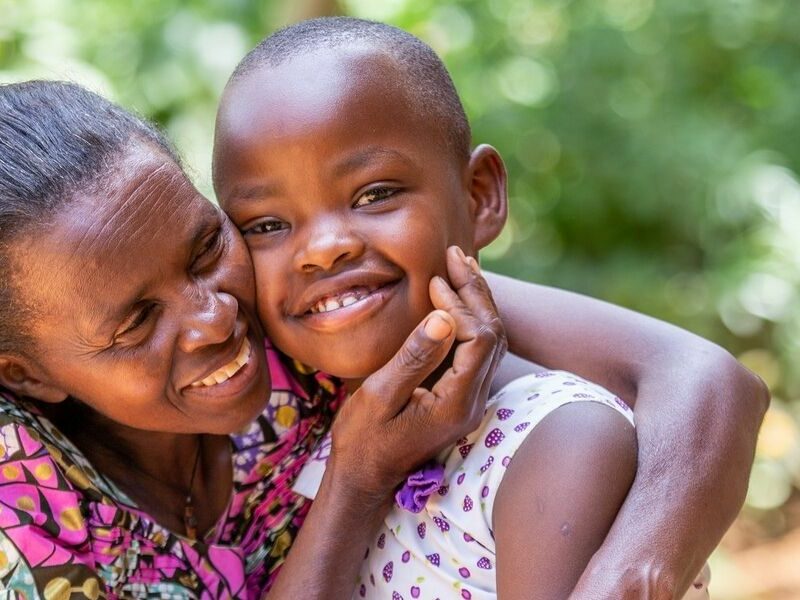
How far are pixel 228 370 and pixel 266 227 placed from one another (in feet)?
1.02

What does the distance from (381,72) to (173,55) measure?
406 cm

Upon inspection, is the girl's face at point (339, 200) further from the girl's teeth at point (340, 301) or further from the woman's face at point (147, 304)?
the woman's face at point (147, 304)

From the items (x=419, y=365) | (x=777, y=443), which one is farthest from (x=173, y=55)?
(x=419, y=365)

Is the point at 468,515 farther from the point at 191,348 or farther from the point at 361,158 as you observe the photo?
the point at 361,158

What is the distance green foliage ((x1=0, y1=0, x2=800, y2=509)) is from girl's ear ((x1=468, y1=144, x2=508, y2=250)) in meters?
3.36

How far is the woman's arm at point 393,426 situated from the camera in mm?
2084

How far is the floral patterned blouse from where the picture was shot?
6.42 feet

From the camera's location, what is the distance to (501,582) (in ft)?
6.42

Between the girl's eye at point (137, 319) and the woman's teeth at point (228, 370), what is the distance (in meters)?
0.17

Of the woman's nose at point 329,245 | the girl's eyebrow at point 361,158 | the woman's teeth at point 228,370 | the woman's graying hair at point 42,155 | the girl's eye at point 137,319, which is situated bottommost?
the woman's teeth at point 228,370

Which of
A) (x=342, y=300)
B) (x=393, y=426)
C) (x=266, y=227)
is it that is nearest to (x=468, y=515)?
(x=393, y=426)

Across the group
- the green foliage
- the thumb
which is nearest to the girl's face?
the thumb

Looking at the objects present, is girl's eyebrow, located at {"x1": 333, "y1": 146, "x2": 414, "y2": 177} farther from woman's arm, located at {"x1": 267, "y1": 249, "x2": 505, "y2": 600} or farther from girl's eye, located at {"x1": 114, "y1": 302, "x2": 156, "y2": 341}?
girl's eye, located at {"x1": 114, "y1": 302, "x2": 156, "y2": 341}

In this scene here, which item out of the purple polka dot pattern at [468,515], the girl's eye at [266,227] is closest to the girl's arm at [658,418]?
the purple polka dot pattern at [468,515]
